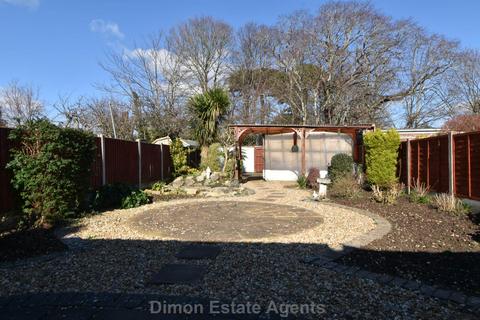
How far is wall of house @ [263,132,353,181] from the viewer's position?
16.7 meters

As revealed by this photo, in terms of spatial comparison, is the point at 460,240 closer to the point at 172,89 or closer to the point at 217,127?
the point at 217,127

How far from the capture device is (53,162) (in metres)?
6.45

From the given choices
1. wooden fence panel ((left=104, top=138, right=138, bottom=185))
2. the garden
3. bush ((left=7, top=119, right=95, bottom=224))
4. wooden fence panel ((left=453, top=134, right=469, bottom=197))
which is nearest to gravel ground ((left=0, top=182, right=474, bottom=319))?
the garden

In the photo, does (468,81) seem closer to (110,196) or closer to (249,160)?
(249,160)

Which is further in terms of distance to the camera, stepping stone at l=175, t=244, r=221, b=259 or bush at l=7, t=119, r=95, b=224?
bush at l=7, t=119, r=95, b=224

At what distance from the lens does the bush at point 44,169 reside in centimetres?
618

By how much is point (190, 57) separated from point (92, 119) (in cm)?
839

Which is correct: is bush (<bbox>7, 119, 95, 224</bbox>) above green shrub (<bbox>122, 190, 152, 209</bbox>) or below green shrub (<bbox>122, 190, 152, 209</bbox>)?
above

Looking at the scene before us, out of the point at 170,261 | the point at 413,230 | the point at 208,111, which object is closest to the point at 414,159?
the point at 413,230

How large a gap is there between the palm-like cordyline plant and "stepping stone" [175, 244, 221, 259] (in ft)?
37.9

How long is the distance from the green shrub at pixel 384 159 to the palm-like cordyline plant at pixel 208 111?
7.48 meters

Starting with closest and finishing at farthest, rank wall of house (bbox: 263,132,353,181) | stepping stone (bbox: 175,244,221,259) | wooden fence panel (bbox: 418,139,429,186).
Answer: stepping stone (bbox: 175,244,221,259) < wooden fence panel (bbox: 418,139,429,186) < wall of house (bbox: 263,132,353,181)

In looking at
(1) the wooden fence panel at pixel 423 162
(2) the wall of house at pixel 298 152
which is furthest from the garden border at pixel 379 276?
(2) the wall of house at pixel 298 152

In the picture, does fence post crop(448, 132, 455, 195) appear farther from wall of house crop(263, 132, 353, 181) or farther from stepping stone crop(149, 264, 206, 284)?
wall of house crop(263, 132, 353, 181)
